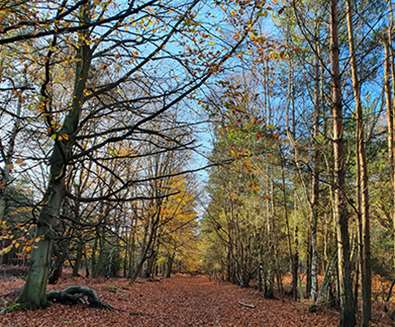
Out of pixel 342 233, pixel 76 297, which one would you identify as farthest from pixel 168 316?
pixel 342 233

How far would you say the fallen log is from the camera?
23.8ft

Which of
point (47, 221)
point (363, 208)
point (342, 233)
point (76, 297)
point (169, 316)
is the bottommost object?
point (169, 316)

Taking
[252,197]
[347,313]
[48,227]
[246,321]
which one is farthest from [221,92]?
[252,197]

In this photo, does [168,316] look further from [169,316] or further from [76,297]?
[76,297]

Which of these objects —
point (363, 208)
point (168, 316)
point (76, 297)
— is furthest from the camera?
point (168, 316)

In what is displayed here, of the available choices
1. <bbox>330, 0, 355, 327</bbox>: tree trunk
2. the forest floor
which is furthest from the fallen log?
<bbox>330, 0, 355, 327</bbox>: tree trunk

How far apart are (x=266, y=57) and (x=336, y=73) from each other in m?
2.99

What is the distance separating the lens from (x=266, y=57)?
13.9ft

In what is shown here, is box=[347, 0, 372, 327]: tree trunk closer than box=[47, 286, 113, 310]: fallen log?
Yes

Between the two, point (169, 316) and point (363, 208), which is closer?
point (363, 208)

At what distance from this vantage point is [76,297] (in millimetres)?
7535

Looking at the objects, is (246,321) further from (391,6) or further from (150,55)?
(391,6)

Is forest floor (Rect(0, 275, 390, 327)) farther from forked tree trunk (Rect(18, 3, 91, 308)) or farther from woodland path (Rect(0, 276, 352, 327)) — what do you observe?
forked tree trunk (Rect(18, 3, 91, 308))

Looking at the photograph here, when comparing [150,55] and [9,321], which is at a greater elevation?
[150,55]
